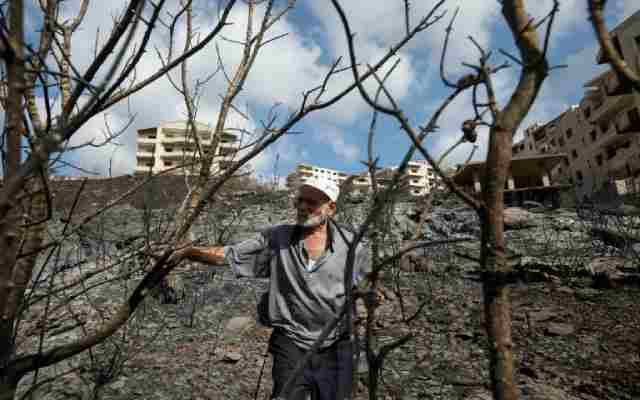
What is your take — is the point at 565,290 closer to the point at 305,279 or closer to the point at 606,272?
the point at 606,272

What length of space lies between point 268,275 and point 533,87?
72.5 inches

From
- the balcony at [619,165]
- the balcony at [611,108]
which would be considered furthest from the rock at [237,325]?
the balcony at [619,165]

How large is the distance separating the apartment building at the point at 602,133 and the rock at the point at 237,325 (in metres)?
17.4

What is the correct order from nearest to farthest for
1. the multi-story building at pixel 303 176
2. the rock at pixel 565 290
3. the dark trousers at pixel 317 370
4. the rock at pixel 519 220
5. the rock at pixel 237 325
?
the dark trousers at pixel 317 370
the multi-story building at pixel 303 176
the rock at pixel 237 325
the rock at pixel 565 290
the rock at pixel 519 220

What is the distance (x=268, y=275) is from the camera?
7.36ft

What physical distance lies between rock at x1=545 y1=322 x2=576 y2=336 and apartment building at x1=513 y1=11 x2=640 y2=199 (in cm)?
1568

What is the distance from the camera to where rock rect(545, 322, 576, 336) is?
15.7ft

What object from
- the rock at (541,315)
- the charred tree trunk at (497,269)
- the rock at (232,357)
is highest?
the charred tree trunk at (497,269)

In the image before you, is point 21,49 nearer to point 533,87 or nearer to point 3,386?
point 533,87

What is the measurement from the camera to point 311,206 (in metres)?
2.23

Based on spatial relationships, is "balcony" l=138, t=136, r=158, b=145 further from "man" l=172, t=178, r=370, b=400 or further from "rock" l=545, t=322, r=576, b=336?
"man" l=172, t=178, r=370, b=400

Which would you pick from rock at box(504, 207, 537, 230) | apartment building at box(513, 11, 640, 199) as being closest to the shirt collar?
rock at box(504, 207, 537, 230)

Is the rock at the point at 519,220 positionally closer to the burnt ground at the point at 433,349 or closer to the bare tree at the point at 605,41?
the burnt ground at the point at 433,349

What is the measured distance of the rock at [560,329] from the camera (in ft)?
15.7
